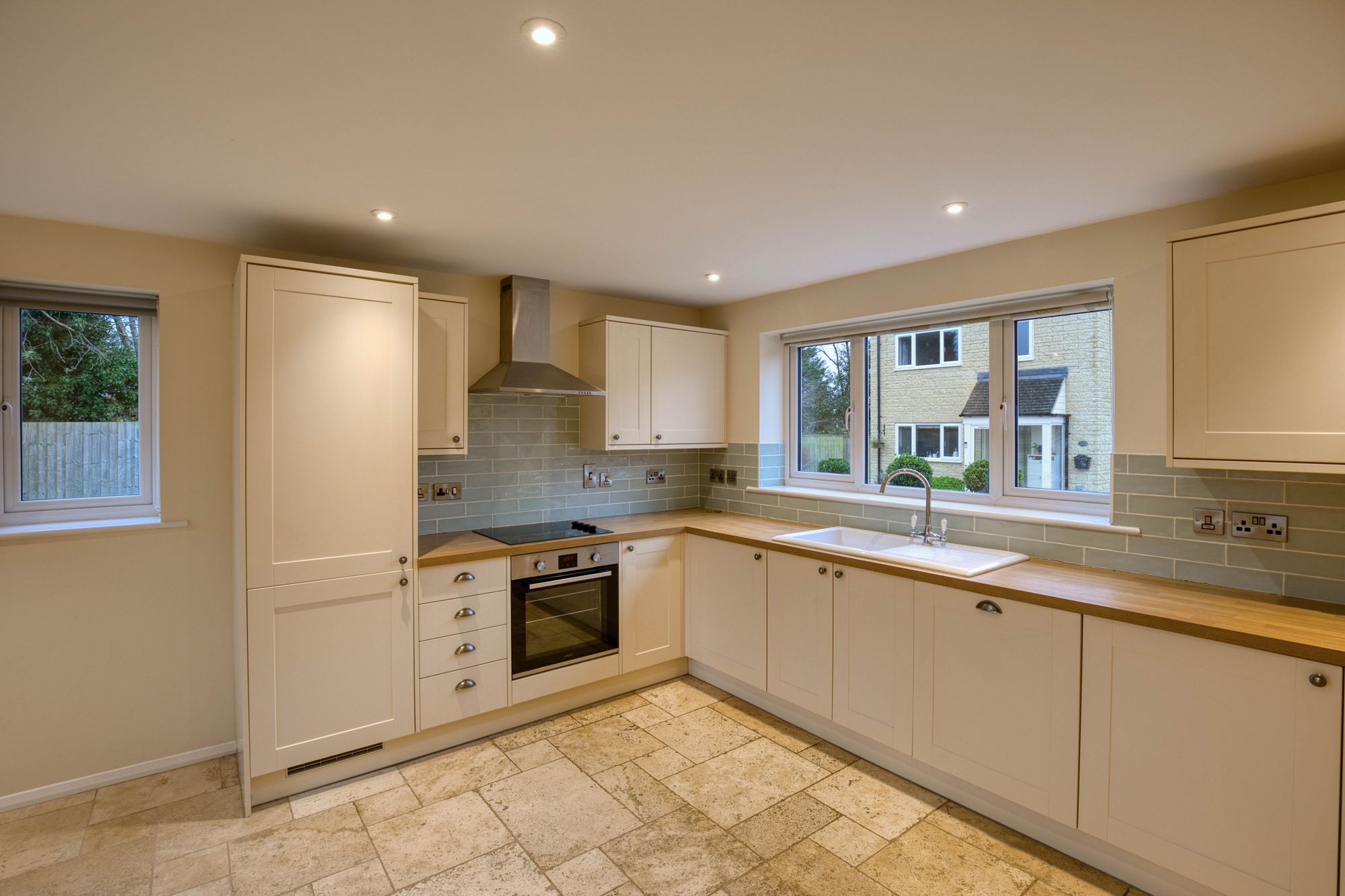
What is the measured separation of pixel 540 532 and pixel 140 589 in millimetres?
1679

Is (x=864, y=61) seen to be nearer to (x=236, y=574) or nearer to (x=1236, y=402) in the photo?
(x=1236, y=402)

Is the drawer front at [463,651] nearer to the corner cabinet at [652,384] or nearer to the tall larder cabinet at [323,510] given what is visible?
the tall larder cabinet at [323,510]

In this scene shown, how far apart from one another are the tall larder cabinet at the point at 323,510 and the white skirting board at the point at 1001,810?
1803mm

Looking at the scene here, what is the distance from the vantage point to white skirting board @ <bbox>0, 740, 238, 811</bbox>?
247 centimetres

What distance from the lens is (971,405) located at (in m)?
3.24

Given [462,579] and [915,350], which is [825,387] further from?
[462,579]

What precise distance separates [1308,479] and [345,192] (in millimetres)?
3388

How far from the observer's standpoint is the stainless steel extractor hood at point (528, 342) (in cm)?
337

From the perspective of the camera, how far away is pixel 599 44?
1.39m

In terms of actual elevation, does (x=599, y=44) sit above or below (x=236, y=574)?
above

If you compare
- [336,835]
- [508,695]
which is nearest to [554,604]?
[508,695]

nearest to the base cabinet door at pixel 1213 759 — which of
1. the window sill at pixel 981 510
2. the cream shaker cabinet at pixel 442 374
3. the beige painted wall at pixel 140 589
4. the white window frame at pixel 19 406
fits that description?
the window sill at pixel 981 510

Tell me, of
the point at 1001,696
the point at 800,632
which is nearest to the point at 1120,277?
the point at 1001,696

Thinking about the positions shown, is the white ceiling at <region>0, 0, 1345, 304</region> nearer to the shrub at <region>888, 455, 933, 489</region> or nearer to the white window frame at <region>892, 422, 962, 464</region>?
the white window frame at <region>892, 422, 962, 464</region>
